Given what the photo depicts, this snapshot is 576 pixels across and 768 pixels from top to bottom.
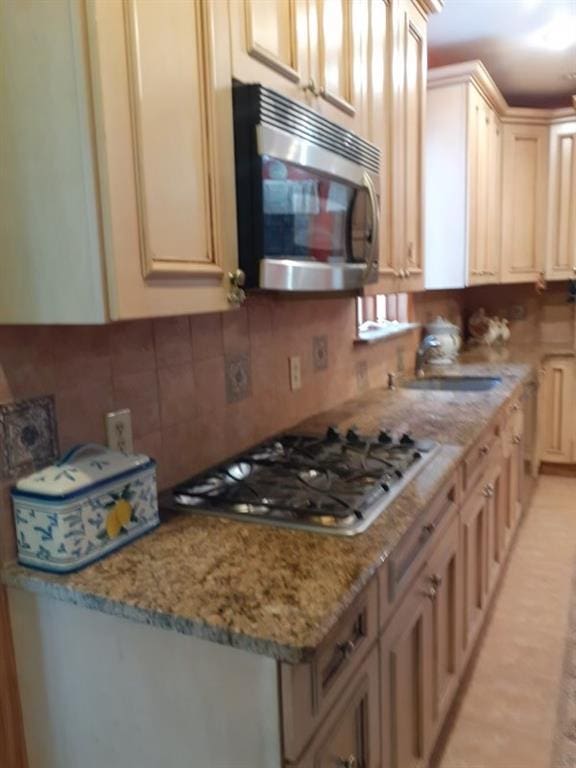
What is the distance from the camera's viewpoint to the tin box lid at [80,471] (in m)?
1.01

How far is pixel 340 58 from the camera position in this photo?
1.59 meters

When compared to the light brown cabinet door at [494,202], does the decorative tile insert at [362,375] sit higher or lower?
lower

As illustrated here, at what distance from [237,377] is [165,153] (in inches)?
32.4

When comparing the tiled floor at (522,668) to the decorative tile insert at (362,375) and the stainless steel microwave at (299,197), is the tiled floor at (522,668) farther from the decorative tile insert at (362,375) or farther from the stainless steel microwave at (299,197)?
the stainless steel microwave at (299,197)

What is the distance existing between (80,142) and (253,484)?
862mm

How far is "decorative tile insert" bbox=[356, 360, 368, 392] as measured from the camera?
2615mm

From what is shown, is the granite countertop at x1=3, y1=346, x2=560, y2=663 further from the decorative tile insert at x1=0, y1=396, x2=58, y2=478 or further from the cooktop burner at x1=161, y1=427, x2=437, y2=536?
the decorative tile insert at x1=0, y1=396, x2=58, y2=478

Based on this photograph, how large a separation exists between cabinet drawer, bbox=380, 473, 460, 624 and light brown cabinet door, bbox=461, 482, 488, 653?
0.23 meters

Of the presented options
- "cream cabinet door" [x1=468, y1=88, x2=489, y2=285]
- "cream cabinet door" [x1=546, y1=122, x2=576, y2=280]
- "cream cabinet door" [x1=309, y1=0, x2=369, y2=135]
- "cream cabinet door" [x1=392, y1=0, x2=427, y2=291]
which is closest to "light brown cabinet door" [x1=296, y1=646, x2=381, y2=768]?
"cream cabinet door" [x1=309, y1=0, x2=369, y2=135]

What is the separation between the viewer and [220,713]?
0.91 meters

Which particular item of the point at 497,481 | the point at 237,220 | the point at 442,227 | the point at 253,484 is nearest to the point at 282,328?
the point at 253,484

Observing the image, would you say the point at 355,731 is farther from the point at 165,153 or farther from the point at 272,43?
the point at 272,43

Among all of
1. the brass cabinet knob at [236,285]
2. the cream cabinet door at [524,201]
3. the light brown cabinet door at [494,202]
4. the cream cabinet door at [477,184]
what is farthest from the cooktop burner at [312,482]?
the cream cabinet door at [524,201]

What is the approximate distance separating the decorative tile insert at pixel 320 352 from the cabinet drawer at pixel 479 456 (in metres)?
0.63
